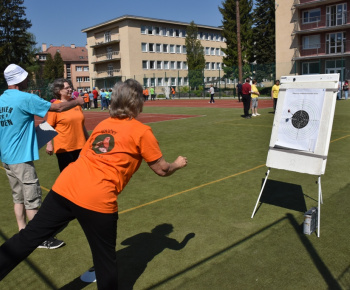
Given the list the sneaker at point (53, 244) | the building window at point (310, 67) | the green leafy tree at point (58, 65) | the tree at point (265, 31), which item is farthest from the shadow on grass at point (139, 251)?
the green leafy tree at point (58, 65)

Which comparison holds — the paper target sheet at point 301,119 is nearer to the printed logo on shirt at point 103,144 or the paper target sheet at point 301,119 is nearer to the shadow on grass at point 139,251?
the shadow on grass at point 139,251

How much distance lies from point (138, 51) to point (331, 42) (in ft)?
109

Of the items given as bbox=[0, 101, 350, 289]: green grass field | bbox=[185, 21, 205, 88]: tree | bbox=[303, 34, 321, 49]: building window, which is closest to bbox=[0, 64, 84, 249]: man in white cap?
bbox=[0, 101, 350, 289]: green grass field

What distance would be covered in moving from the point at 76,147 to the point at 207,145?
6057mm

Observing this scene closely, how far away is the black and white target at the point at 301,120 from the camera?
4648 millimetres

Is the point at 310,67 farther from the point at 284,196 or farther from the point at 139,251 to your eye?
the point at 139,251

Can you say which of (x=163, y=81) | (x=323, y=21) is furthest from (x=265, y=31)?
(x=163, y=81)

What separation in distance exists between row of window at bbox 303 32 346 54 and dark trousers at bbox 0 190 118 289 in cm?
4272

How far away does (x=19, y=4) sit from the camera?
59.1 meters

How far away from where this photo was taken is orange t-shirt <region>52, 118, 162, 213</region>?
8.60 feet

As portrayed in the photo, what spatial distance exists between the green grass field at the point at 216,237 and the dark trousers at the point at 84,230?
82 cm

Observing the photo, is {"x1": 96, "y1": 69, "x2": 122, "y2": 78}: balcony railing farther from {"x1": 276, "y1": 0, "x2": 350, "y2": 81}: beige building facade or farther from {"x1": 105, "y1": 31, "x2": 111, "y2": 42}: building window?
{"x1": 276, "y1": 0, "x2": 350, "y2": 81}: beige building facade

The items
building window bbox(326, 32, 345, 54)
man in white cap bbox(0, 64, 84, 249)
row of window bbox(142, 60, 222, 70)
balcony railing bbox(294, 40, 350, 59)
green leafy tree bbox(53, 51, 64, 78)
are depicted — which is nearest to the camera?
man in white cap bbox(0, 64, 84, 249)

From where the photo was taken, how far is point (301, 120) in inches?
188
